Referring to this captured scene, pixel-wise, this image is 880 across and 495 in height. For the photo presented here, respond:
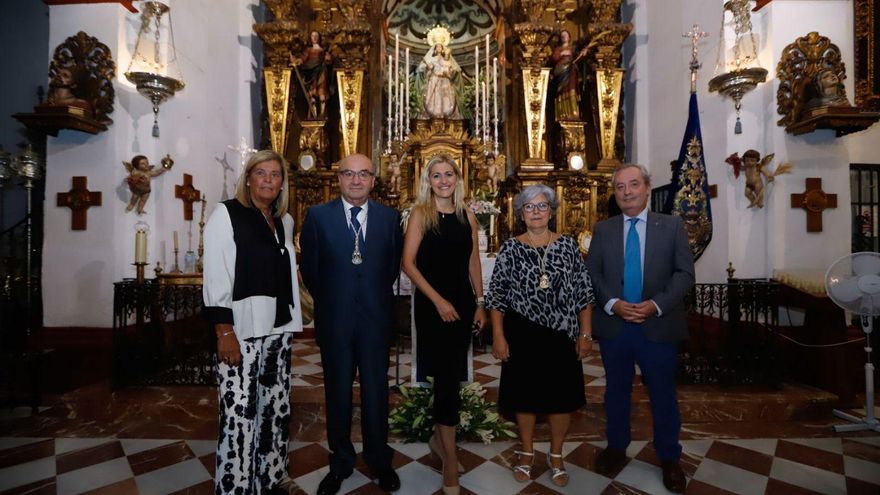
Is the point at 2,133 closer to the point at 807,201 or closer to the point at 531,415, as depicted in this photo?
the point at 531,415

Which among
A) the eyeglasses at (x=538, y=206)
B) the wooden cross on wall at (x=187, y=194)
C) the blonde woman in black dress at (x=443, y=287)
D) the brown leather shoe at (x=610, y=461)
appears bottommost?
the brown leather shoe at (x=610, y=461)

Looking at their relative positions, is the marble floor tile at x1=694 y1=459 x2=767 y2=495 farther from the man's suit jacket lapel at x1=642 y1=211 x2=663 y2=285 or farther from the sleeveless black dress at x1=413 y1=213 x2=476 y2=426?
the sleeveless black dress at x1=413 y1=213 x2=476 y2=426

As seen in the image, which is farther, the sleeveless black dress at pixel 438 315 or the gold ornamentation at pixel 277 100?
the gold ornamentation at pixel 277 100

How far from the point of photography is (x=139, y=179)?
15.4 feet

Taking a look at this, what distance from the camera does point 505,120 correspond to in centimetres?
752

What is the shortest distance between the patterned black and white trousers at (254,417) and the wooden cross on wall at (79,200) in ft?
12.3

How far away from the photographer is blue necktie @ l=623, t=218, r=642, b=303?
8.72ft

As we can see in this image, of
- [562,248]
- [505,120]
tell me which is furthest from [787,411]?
[505,120]

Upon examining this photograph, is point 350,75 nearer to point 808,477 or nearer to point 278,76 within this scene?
point 278,76

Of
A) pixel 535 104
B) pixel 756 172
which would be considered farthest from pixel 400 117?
pixel 756 172

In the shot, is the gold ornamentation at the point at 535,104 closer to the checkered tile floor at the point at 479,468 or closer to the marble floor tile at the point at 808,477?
the checkered tile floor at the point at 479,468

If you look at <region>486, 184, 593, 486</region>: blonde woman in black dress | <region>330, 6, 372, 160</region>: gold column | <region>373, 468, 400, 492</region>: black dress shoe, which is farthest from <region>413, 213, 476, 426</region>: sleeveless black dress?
<region>330, 6, 372, 160</region>: gold column

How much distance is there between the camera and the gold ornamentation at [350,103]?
7035 mm

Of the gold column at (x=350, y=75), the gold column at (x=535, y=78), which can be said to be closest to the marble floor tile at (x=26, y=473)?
the gold column at (x=350, y=75)
